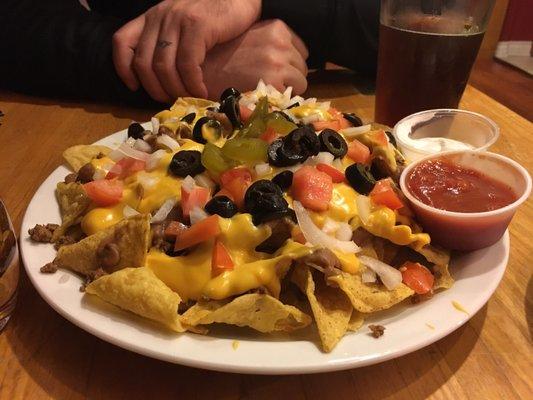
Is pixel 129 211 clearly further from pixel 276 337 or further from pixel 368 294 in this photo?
pixel 368 294

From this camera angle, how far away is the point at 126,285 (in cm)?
114

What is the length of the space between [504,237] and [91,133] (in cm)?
184

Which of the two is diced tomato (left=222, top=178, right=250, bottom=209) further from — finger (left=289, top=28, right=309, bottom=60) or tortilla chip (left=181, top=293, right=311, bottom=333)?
finger (left=289, top=28, right=309, bottom=60)

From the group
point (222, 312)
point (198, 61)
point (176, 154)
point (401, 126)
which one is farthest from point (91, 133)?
point (222, 312)

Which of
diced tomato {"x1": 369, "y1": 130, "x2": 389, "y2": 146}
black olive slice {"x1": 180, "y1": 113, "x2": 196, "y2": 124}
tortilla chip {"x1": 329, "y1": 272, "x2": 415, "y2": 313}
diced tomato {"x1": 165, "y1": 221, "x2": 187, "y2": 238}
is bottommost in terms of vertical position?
tortilla chip {"x1": 329, "y1": 272, "x2": 415, "y2": 313}

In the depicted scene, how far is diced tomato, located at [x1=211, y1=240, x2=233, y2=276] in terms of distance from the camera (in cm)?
119

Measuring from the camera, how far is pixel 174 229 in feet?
4.20

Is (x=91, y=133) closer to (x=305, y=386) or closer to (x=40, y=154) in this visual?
(x=40, y=154)

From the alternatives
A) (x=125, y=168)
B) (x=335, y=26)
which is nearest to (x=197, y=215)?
(x=125, y=168)

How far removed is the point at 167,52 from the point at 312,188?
4.68ft

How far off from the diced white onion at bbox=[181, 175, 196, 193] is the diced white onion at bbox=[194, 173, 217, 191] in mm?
16

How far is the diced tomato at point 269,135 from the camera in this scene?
1519 millimetres

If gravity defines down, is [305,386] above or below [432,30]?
below

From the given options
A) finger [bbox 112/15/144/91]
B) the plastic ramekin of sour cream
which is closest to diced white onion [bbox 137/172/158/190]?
the plastic ramekin of sour cream
